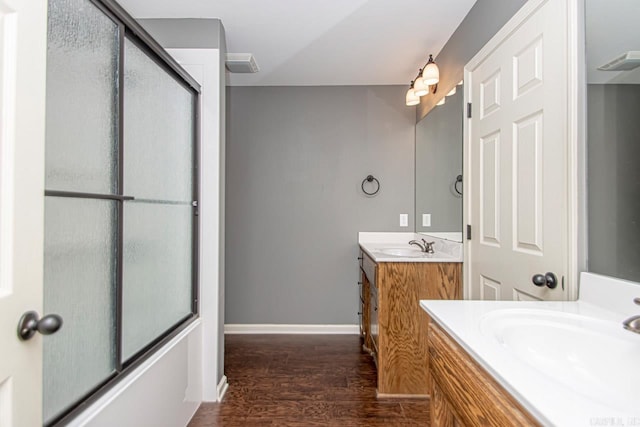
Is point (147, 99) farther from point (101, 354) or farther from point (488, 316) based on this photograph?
point (488, 316)

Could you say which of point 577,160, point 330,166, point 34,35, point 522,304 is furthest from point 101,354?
point 330,166

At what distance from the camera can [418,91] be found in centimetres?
266

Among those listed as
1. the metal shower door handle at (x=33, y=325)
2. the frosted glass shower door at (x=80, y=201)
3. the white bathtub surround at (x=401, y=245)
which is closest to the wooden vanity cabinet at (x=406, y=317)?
the white bathtub surround at (x=401, y=245)

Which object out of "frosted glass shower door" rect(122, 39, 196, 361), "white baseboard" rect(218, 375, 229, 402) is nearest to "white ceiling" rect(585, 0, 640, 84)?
"frosted glass shower door" rect(122, 39, 196, 361)

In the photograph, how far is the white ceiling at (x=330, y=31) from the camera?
2070mm

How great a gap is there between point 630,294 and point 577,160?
50 cm

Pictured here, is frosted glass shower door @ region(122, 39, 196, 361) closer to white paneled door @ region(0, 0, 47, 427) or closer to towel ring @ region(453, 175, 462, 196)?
white paneled door @ region(0, 0, 47, 427)

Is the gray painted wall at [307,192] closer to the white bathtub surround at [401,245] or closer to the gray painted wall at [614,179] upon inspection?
the white bathtub surround at [401,245]

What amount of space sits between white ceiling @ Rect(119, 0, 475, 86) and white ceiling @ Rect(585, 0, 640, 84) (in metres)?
1.07

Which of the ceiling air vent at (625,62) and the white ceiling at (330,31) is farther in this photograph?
the white ceiling at (330,31)

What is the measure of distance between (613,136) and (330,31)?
187cm

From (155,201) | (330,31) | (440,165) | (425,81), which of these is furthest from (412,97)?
(155,201)

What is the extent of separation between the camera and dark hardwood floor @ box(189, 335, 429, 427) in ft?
6.42

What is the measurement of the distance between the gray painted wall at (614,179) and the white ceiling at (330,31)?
1.32 meters
